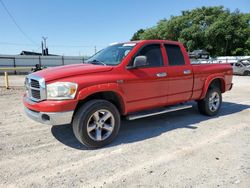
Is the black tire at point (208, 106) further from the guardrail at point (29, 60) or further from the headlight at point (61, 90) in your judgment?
the guardrail at point (29, 60)

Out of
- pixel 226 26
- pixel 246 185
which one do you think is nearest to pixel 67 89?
pixel 246 185

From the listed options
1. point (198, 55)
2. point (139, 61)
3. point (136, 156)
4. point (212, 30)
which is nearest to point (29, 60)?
point (198, 55)

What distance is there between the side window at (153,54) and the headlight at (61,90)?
5.63 ft

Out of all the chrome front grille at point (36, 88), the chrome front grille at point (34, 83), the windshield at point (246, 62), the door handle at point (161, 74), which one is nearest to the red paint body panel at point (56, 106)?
the chrome front grille at point (36, 88)

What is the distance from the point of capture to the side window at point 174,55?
561cm

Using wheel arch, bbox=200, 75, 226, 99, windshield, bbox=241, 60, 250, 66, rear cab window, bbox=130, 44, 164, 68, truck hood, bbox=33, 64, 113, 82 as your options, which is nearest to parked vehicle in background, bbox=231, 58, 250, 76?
windshield, bbox=241, 60, 250, 66

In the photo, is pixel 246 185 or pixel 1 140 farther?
pixel 1 140

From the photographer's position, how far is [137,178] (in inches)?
133

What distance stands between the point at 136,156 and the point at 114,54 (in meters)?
2.27

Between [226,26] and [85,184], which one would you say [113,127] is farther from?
[226,26]

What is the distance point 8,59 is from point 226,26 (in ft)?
109

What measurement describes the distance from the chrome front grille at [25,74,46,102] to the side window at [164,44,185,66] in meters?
2.87

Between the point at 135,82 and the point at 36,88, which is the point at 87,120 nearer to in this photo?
the point at 36,88

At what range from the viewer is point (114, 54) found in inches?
206
